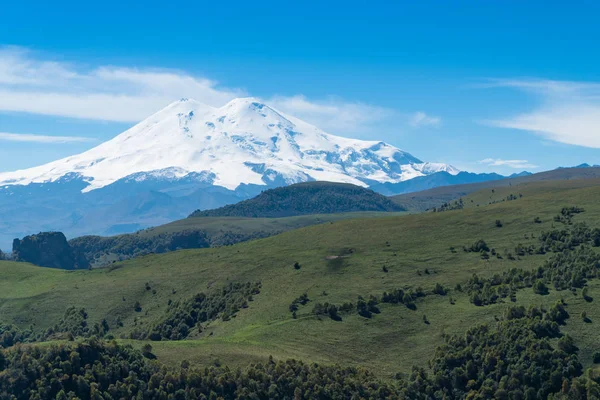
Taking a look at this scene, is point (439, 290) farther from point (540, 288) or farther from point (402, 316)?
point (540, 288)

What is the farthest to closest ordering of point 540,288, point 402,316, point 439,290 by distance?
1. point 439,290
2. point 402,316
3. point 540,288

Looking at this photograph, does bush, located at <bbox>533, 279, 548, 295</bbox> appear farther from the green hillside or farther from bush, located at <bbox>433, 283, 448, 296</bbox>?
bush, located at <bbox>433, 283, 448, 296</bbox>

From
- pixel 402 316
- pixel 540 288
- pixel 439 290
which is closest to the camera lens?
pixel 540 288

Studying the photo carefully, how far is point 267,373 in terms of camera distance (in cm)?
11981

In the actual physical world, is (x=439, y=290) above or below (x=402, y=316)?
above

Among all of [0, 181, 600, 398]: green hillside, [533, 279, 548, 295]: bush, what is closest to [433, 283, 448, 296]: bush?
[0, 181, 600, 398]: green hillside

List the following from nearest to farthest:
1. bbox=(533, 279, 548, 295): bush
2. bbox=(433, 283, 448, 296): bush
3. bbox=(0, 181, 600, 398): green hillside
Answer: bbox=(0, 181, 600, 398): green hillside, bbox=(533, 279, 548, 295): bush, bbox=(433, 283, 448, 296): bush

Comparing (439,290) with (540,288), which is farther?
(439,290)

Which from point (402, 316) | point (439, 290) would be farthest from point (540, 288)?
point (402, 316)

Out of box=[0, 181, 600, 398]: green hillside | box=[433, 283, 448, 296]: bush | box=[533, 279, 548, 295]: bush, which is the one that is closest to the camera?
box=[0, 181, 600, 398]: green hillside

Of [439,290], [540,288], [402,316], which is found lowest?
[402,316]

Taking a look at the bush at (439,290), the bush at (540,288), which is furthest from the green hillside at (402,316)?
the bush at (439,290)

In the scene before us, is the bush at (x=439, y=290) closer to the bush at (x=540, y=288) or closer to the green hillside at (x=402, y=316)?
the green hillside at (x=402, y=316)

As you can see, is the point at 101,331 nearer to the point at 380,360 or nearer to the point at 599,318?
the point at 380,360
